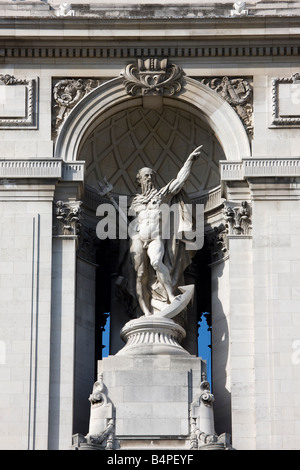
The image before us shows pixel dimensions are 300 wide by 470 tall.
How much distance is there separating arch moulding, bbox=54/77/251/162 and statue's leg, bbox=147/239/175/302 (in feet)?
7.23

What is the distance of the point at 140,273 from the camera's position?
46.0 metres

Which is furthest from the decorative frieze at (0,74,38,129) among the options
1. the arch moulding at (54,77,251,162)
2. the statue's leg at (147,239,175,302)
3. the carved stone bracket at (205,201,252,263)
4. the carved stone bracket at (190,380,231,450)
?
the carved stone bracket at (190,380,231,450)

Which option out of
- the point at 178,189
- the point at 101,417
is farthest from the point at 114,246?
the point at 101,417

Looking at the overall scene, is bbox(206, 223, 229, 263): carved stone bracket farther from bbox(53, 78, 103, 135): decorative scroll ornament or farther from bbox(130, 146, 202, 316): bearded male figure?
bbox(53, 78, 103, 135): decorative scroll ornament

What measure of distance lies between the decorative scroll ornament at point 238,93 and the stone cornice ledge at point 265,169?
880 mm

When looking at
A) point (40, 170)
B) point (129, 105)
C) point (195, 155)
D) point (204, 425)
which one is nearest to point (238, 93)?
point (195, 155)

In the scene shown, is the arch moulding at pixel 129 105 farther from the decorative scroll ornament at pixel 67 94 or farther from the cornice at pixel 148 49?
the cornice at pixel 148 49

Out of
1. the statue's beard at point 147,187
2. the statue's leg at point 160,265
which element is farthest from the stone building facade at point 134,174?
the statue's leg at point 160,265

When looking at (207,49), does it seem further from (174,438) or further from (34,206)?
(174,438)

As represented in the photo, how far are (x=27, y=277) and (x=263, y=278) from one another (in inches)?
175

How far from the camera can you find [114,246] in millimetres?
47500

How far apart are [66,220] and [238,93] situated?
4.24 meters

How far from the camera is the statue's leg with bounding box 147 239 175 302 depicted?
4584 centimetres

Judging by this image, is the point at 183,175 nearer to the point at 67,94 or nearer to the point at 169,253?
the point at 169,253
